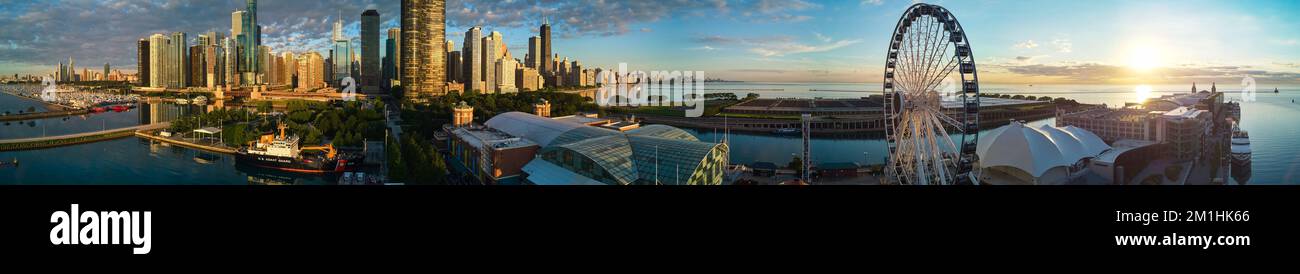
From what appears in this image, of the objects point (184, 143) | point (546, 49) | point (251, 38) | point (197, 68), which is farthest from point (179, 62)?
point (546, 49)

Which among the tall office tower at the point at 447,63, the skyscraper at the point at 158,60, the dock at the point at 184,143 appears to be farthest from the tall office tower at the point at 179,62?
the tall office tower at the point at 447,63

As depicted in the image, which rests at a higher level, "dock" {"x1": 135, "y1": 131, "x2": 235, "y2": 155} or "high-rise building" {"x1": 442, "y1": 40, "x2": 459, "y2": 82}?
"high-rise building" {"x1": 442, "y1": 40, "x2": 459, "y2": 82}

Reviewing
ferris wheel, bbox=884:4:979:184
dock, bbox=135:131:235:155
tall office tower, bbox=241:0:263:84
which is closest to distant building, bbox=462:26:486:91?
tall office tower, bbox=241:0:263:84

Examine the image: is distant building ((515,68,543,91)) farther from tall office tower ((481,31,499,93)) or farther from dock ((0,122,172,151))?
dock ((0,122,172,151))

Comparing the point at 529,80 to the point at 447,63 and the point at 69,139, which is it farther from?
the point at 69,139
